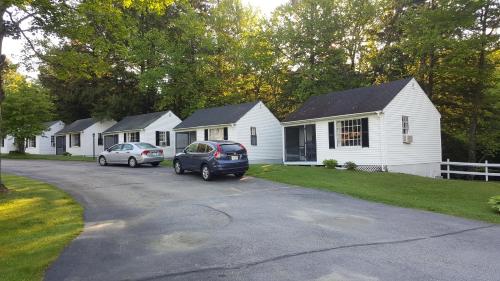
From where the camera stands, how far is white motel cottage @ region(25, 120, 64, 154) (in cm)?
4681

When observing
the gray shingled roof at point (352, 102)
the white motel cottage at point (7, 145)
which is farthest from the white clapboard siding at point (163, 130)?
the white motel cottage at point (7, 145)

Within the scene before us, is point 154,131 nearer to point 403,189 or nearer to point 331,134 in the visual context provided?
point 331,134

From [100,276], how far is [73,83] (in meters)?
43.7

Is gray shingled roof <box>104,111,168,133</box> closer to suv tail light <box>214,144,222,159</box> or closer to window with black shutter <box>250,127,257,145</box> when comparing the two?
window with black shutter <box>250,127,257,145</box>

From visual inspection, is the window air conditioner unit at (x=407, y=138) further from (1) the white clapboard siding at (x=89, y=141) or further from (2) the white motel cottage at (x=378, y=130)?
(1) the white clapboard siding at (x=89, y=141)

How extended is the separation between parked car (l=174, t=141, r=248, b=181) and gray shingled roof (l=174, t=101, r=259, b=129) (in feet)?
32.6

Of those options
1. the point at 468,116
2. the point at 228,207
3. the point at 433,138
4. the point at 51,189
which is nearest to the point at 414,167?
the point at 433,138

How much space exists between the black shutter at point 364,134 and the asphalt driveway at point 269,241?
9.04 meters

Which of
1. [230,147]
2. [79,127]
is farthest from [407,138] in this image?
[79,127]

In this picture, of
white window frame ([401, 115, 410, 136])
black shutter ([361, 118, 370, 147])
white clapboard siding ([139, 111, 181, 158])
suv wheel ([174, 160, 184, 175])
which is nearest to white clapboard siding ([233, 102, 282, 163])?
suv wheel ([174, 160, 184, 175])

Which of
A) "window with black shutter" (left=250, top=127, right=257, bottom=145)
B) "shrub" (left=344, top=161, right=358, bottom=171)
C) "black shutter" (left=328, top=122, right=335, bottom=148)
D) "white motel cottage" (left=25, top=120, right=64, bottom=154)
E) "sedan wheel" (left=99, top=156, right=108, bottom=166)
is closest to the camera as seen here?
"shrub" (left=344, top=161, right=358, bottom=171)

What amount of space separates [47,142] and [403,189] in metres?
43.0

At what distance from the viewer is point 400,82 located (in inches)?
902

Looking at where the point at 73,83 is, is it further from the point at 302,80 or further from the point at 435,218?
the point at 435,218
